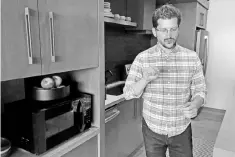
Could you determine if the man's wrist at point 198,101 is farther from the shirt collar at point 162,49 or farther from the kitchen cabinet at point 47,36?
the kitchen cabinet at point 47,36

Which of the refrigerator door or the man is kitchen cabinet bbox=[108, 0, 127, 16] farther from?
the refrigerator door

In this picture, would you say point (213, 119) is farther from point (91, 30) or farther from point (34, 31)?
point (34, 31)

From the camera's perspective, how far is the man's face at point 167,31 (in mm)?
1248

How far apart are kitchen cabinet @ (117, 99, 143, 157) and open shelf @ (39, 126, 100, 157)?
72 cm

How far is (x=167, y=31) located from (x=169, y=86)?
0.35 meters

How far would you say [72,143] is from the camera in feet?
4.12

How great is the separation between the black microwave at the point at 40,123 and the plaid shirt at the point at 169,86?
39 cm

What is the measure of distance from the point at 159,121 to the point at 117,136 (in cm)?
89

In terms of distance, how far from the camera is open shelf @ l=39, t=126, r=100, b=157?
1.15m

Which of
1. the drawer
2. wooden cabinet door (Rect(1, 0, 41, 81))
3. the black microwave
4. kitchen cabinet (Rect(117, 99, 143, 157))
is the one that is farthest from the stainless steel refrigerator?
wooden cabinet door (Rect(1, 0, 41, 81))

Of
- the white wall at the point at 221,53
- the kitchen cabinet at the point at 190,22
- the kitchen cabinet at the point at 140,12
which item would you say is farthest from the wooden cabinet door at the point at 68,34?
the white wall at the point at 221,53

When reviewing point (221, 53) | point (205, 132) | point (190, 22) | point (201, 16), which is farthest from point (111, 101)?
point (221, 53)

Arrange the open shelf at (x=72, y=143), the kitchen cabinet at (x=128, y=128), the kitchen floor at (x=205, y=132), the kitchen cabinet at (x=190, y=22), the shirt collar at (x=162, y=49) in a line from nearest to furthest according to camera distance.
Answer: the open shelf at (x=72, y=143)
the shirt collar at (x=162, y=49)
the kitchen cabinet at (x=128, y=128)
the kitchen floor at (x=205, y=132)
the kitchen cabinet at (x=190, y=22)

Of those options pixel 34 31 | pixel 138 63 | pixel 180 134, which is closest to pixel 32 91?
pixel 34 31
